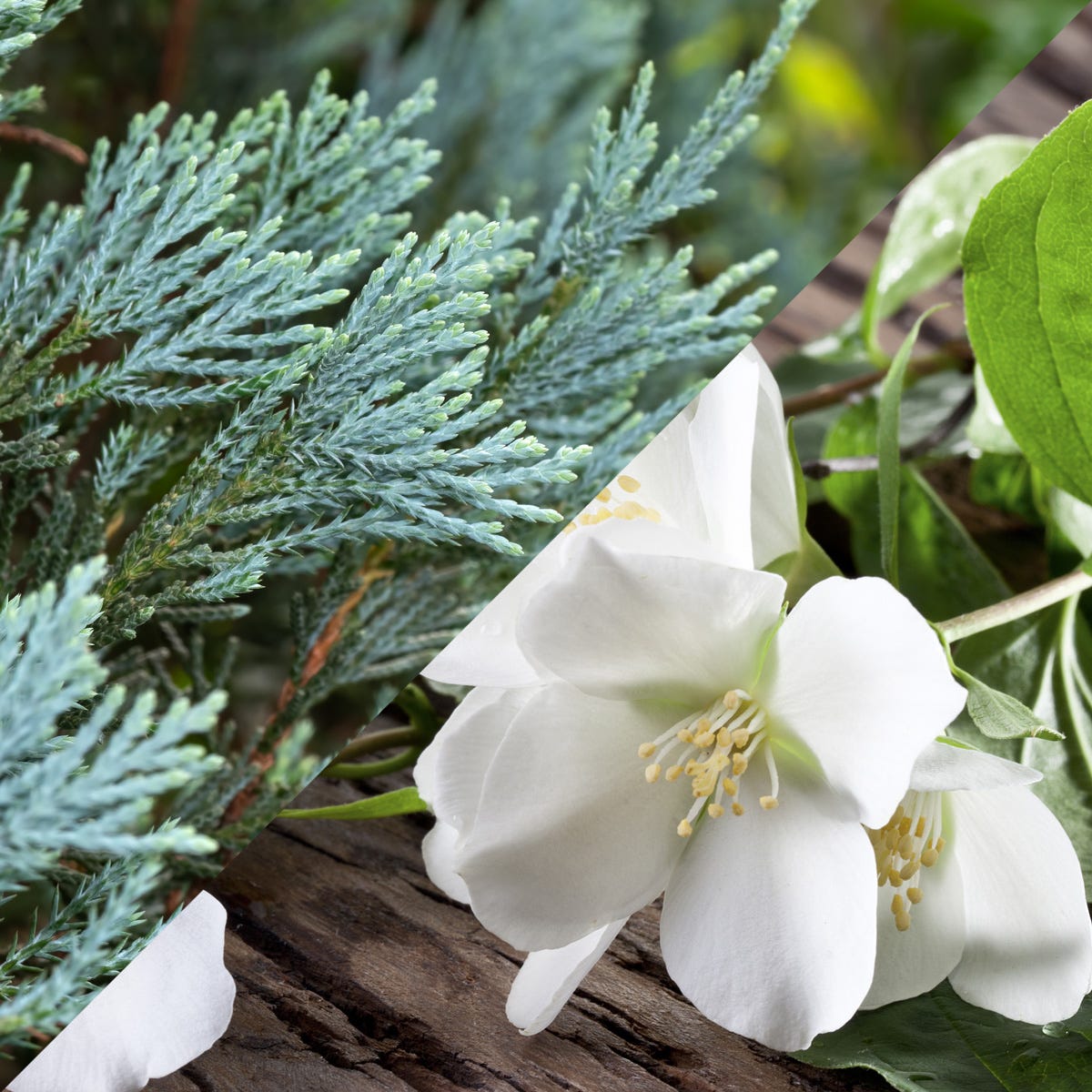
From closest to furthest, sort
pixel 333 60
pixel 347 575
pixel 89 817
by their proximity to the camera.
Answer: pixel 89 817 → pixel 347 575 → pixel 333 60

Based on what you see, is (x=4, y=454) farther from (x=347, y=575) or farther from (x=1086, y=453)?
(x=1086, y=453)

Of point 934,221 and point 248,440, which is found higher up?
point 248,440

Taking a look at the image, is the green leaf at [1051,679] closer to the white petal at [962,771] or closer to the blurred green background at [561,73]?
the white petal at [962,771]

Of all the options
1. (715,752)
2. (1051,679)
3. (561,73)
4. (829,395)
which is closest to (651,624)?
(715,752)

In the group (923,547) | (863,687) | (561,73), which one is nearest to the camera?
(863,687)

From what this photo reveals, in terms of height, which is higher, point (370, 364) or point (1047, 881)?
point (370, 364)

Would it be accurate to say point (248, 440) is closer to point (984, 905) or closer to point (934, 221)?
point (984, 905)

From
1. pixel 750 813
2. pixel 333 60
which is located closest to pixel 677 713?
pixel 750 813
